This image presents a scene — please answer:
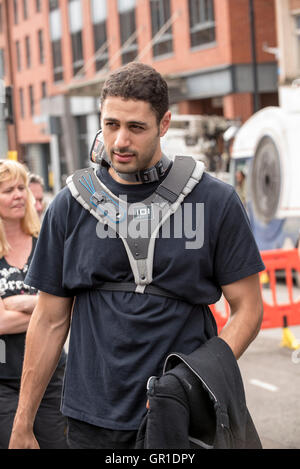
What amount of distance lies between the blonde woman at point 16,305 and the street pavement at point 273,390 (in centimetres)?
201

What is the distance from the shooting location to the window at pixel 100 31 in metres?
39.8

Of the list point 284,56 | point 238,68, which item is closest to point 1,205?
point 284,56

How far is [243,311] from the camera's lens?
2.75 m

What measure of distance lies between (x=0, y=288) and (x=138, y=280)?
1.75m

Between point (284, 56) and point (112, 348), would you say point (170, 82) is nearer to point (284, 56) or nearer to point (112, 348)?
point (284, 56)

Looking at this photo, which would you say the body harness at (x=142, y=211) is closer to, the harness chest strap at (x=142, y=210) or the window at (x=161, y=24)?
the harness chest strap at (x=142, y=210)

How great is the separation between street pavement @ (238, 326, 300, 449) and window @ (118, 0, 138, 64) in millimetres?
29116

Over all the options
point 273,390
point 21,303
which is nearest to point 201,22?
point 273,390

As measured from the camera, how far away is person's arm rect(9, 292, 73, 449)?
2.90 metres

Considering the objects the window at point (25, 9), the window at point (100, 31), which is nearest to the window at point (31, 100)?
the window at point (25, 9)

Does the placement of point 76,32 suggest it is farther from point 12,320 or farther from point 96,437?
point 96,437

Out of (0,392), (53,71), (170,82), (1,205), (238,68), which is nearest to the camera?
(0,392)

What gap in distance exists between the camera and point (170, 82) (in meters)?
32.0

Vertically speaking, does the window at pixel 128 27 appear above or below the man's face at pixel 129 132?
above
